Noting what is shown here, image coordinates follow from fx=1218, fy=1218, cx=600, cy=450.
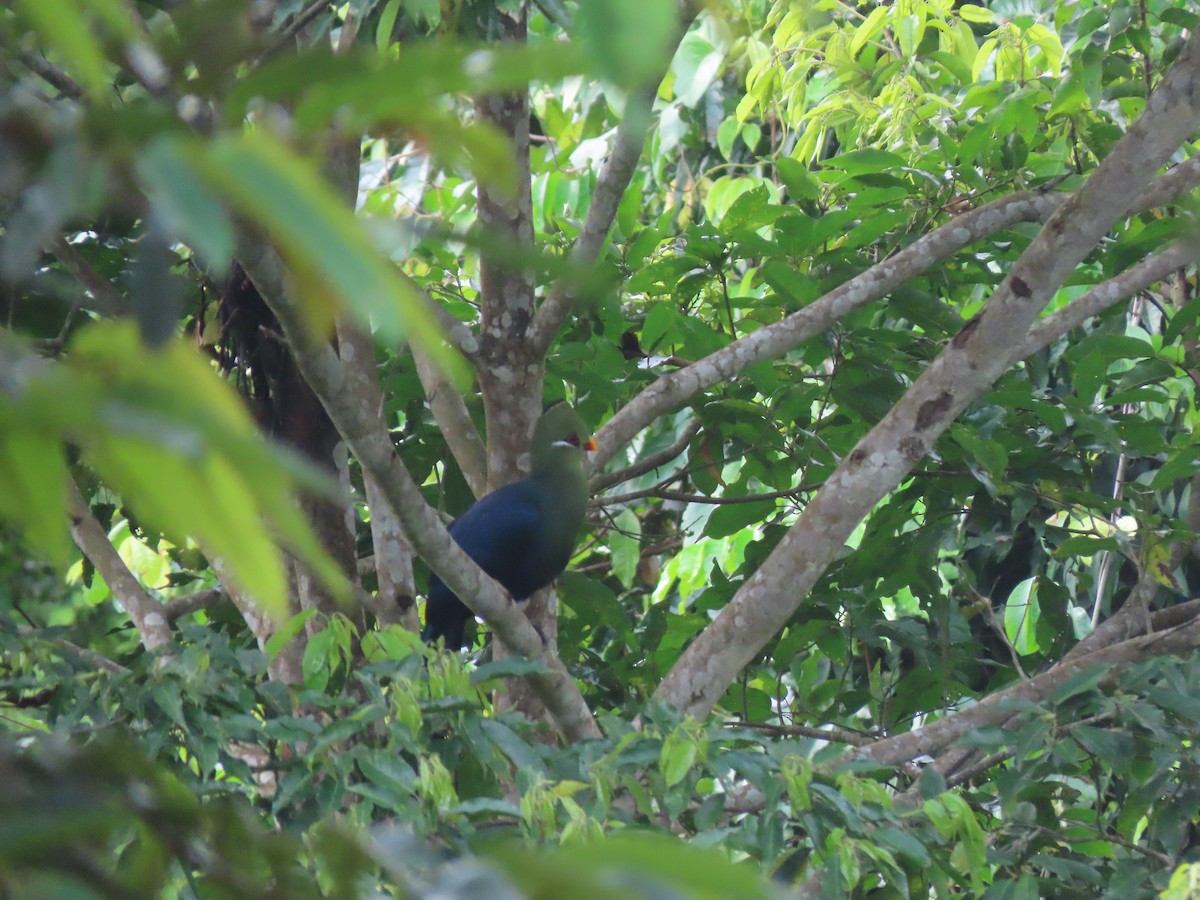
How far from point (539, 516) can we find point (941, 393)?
1.50m

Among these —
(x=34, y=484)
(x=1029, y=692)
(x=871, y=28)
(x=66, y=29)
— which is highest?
(x=871, y=28)

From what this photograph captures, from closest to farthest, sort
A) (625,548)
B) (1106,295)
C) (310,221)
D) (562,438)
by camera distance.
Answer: (310,221) < (1106,295) < (562,438) < (625,548)

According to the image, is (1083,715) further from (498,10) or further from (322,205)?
(322,205)

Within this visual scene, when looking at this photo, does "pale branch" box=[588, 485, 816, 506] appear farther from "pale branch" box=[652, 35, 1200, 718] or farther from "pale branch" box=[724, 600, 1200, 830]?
"pale branch" box=[724, 600, 1200, 830]

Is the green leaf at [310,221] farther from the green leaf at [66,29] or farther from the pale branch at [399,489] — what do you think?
the pale branch at [399,489]

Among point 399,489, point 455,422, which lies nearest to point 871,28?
point 455,422

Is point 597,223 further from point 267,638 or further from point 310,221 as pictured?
point 310,221

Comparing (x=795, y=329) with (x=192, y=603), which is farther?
(x=192, y=603)

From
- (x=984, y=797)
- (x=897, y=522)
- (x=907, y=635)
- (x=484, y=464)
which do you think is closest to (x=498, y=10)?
(x=484, y=464)

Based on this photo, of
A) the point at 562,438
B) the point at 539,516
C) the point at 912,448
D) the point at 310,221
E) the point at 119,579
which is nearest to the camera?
the point at 310,221

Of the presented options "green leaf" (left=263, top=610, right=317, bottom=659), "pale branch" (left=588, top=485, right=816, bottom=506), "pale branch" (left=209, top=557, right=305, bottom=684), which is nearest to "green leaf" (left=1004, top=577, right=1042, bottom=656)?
"pale branch" (left=588, top=485, right=816, bottom=506)

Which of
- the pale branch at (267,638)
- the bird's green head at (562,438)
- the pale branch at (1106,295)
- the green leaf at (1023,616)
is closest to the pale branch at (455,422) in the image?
the bird's green head at (562,438)

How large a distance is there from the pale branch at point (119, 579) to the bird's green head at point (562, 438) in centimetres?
110

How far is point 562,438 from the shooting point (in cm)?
366
